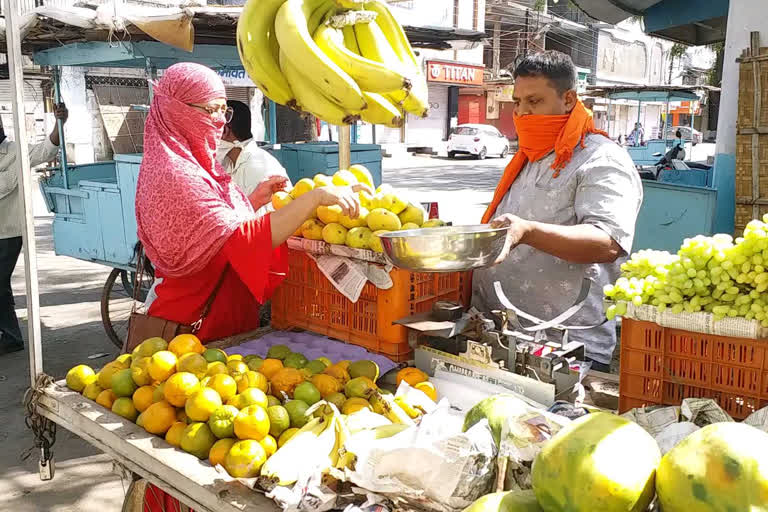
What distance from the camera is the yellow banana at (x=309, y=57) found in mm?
2158

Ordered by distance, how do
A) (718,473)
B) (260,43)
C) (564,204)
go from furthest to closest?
(564,204) < (260,43) < (718,473)

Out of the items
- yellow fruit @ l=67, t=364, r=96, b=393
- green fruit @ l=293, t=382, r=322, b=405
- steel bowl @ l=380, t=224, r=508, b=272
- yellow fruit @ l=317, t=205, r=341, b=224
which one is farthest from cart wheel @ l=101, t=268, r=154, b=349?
steel bowl @ l=380, t=224, r=508, b=272

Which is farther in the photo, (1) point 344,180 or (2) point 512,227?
(1) point 344,180

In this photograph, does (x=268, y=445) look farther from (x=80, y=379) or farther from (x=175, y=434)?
(x=80, y=379)

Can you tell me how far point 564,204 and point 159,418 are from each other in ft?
5.15

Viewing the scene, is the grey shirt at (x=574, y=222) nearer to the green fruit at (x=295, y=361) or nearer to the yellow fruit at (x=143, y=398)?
the green fruit at (x=295, y=361)

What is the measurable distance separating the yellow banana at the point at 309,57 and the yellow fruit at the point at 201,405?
1.06 meters

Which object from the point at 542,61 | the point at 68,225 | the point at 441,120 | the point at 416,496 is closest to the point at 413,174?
the point at 441,120

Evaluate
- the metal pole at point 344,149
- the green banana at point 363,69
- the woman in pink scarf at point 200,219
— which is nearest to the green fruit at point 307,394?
the woman in pink scarf at point 200,219

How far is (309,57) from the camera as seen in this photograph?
7.09 ft

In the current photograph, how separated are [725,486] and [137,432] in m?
1.48

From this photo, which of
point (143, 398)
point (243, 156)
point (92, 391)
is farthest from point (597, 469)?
point (243, 156)

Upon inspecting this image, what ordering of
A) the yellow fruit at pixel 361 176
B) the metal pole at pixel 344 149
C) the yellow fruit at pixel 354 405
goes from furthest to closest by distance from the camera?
the metal pole at pixel 344 149 → the yellow fruit at pixel 361 176 → the yellow fruit at pixel 354 405

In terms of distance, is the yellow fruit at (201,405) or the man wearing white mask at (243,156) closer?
the yellow fruit at (201,405)
